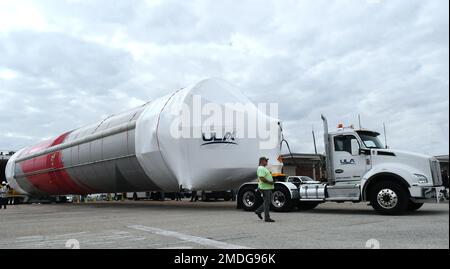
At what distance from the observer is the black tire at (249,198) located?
13188mm

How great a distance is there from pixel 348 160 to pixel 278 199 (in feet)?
7.54

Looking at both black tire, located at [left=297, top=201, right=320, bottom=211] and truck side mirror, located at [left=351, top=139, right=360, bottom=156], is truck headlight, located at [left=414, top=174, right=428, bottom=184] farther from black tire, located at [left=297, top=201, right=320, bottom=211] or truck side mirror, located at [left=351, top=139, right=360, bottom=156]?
black tire, located at [left=297, top=201, right=320, bottom=211]

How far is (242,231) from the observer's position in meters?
8.03

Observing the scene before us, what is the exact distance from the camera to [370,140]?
40.0ft

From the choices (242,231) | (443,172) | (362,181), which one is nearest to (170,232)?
(242,231)

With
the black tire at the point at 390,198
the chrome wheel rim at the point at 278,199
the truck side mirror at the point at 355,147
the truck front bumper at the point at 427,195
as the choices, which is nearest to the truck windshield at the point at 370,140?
the truck side mirror at the point at 355,147

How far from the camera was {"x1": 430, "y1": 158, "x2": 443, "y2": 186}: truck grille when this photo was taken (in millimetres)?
10966

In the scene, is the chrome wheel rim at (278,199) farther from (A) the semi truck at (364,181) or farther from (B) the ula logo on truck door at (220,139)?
(B) the ula logo on truck door at (220,139)

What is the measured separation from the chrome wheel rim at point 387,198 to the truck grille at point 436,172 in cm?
116

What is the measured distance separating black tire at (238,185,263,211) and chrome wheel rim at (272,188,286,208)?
44 cm

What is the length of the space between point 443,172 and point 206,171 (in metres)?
6.67
